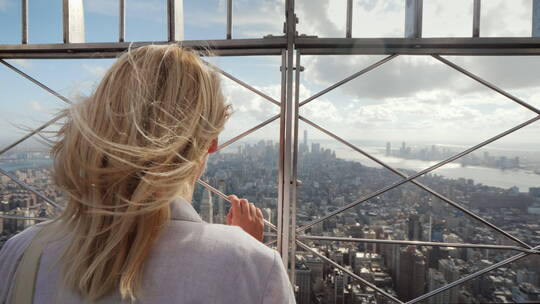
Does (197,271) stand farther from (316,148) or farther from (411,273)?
(411,273)

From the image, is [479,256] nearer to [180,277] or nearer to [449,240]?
[449,240]

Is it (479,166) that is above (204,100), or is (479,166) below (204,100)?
below

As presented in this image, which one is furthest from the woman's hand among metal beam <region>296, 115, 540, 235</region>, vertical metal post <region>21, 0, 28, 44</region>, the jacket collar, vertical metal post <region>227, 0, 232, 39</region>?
vertical metal post <region>21, 0, 28, 44</region>

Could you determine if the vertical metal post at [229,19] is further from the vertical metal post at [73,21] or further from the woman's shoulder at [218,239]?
the woman's shoulder at [218,239]

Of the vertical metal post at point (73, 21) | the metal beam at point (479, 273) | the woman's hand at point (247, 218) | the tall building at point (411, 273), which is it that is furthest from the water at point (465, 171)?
the vertical metal post at point (73, 21)

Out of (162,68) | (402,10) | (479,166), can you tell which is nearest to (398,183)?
(479,166)

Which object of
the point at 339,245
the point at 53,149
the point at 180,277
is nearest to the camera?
the point at 180,277

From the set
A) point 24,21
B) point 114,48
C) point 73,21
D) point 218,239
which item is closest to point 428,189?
point 218,239

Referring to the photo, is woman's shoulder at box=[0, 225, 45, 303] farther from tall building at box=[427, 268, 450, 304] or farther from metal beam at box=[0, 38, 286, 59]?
tall building at box=[427, 268, 450, 304]
